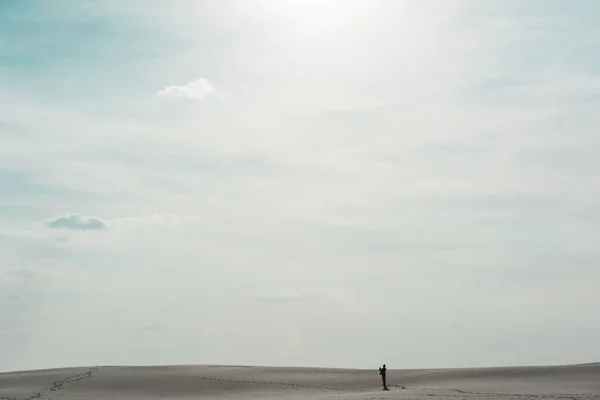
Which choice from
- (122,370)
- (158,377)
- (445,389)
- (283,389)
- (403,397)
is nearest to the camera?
(403,397)

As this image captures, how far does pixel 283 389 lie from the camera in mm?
33906

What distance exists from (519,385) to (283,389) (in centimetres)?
1013

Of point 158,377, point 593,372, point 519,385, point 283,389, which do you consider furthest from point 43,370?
point 593,372

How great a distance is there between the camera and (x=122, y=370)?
3919 centimetres

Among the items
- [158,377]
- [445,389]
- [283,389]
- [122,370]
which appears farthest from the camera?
[122,370]

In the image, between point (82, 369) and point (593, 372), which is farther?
point (82, 369)

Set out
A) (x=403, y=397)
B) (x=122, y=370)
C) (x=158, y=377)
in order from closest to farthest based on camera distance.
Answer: (x=403, y=397) < (x=158, y=377) < (x=122, y=370)

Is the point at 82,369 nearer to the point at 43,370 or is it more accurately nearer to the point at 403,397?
the point at 43,370

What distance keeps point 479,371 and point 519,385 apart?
6.66m

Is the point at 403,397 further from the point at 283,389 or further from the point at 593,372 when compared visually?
the point at 593,372

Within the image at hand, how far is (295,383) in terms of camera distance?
35.8 metres

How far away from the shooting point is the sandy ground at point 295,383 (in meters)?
29.2

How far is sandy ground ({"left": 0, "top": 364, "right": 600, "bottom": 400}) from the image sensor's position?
95.9 feet

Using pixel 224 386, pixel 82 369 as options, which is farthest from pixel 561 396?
pixel 82 369
